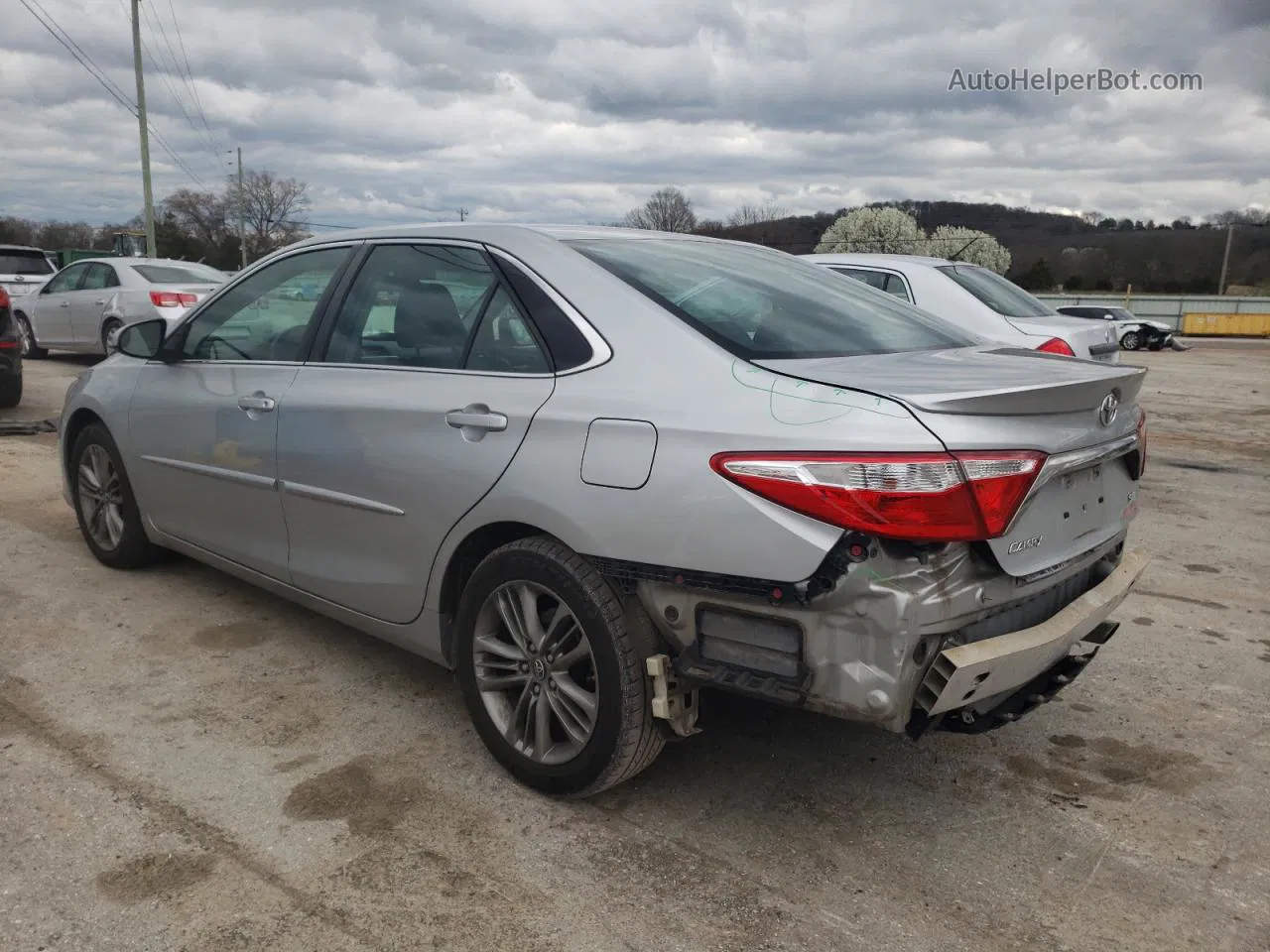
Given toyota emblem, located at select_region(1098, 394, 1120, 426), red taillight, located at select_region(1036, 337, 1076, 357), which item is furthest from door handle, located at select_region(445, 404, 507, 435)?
red taillight, located at select_region(1036, 337, 1076, 357)

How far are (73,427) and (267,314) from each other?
169 centimetres

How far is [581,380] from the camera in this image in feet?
9.04

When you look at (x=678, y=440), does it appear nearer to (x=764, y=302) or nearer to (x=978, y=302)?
(x=764, y=302)

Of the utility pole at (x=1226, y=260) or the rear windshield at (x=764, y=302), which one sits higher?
the utility pole at (x=1226, y=260)

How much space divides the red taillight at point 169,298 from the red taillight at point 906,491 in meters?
11.7

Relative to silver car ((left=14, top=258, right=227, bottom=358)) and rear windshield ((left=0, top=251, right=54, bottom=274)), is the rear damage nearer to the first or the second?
silver car ((left=14, top=258, right=227, bottom=358))

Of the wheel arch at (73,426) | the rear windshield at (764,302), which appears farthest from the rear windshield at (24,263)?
A: the rear windshield at (764,302)

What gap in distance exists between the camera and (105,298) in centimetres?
1272

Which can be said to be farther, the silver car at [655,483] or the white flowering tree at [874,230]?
the white flowering tree at [874,230]

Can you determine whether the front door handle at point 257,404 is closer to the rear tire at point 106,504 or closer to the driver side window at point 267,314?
the driver side window at point 267,314

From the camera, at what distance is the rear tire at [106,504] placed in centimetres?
463

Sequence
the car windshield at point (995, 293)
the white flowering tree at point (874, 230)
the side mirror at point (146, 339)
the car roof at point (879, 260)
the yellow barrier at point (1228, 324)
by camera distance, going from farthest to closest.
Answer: the white flowering tree at point (874, 230) < the yellow barrier at point (1228, 324) < the car roof at point (879, 260) < the car windshield at point (995, 293) < the side mirror at point (146, 339)

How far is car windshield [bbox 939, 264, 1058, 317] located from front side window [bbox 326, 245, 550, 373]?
5.85 m

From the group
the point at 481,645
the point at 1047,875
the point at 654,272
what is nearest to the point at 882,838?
the point at 1047,875
